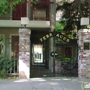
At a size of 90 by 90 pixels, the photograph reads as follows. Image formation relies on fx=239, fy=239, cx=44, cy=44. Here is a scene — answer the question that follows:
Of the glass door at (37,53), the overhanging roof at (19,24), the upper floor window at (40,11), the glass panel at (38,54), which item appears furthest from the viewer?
the glass panel at (38,54)

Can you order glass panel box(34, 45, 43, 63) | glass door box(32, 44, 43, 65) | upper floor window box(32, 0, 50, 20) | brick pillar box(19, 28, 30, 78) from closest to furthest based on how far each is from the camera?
brick pillar box(19, 28, 30, 78)
upper floor window box(32, 0, 50, 20)
glass door box(32, 44, 43, 65)
glass panel box(34, 45, 43, 63)

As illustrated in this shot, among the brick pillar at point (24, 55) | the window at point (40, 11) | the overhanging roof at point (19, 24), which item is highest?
the window at point (40, 11)

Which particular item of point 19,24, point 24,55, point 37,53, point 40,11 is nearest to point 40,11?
Answer: point 40,11

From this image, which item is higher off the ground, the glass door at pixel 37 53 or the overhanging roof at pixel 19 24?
the overhanging roof at pixel 19 24

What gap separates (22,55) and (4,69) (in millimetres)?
1321

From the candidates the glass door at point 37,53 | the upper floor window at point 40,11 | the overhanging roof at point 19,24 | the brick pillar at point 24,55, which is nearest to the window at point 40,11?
the upper floor window at point 40,11

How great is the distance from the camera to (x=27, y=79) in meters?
12.0

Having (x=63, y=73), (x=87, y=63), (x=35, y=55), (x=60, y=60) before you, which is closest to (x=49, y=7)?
(x=60, y=60)

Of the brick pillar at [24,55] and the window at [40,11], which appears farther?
the window at [40,11]

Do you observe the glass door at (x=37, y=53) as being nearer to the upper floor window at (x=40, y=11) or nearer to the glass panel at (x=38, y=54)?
the glass panel at (x=38, y=54)

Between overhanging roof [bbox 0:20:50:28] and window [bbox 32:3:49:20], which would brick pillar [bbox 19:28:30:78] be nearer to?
overhanging roof [bbox 0:20:50:28]

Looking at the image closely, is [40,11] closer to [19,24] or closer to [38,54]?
[19,24]

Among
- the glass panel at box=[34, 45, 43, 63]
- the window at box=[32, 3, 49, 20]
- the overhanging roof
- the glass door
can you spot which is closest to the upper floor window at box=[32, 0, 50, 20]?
the window at box=[32, 3, 49, 20]

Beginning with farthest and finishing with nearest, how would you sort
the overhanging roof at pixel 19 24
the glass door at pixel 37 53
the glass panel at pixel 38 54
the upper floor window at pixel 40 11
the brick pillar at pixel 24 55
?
1. the glass panel at pixel 38 54
2. the glass door at pixel 37 53
3. the upper floor window at pixel 40 11
4. the overhanging roof at pixel 19 24
5. the brick pillar at pixel 24 55
